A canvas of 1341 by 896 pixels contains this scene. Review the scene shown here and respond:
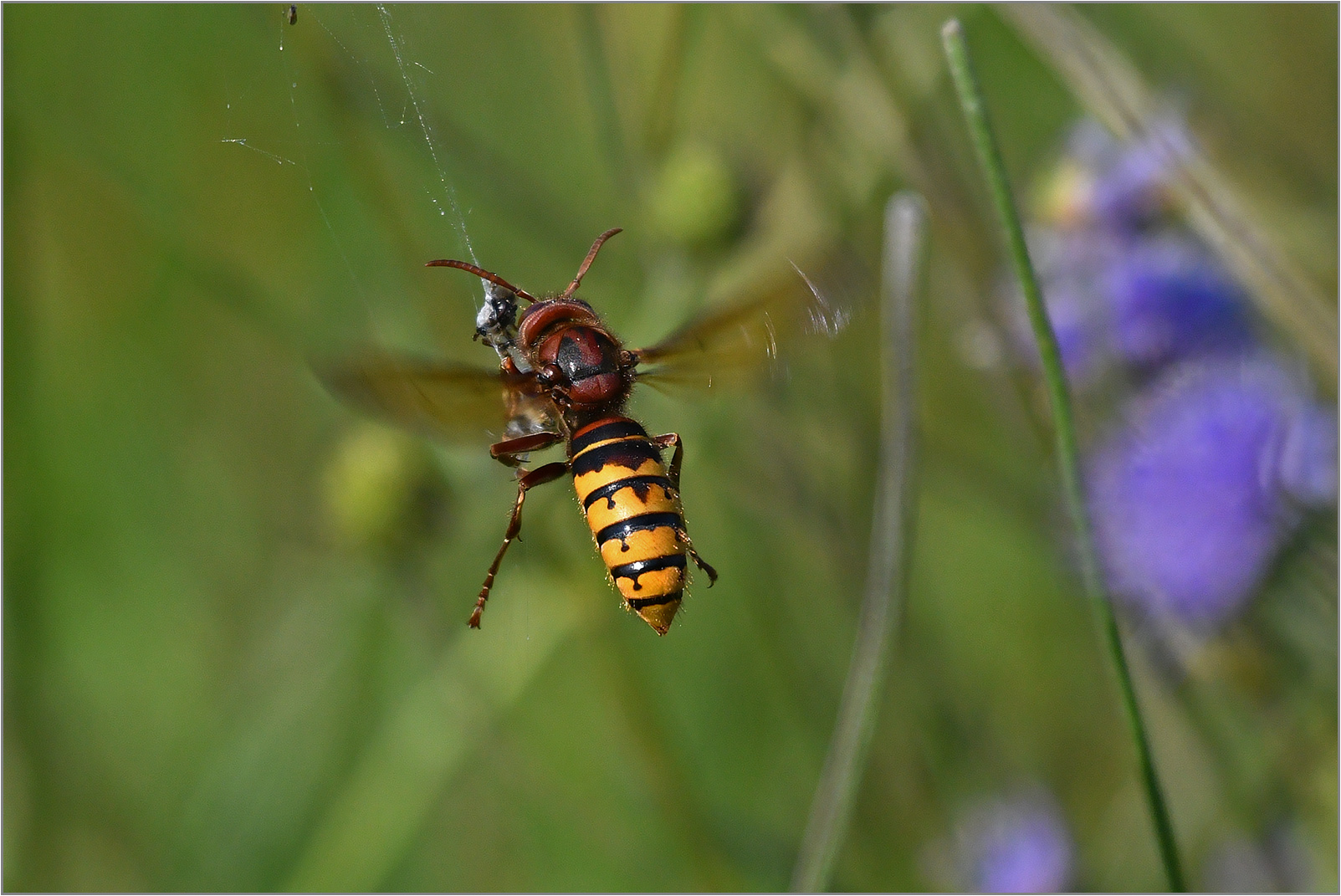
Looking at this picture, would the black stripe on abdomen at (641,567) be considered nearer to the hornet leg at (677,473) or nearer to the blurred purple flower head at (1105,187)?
the hornet leg at (677,473)

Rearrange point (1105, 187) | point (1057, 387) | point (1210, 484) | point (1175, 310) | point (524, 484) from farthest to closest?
point (1105, 187), point (1175, 310), point (1210, 484), point (524, 484), point (1057, 387)

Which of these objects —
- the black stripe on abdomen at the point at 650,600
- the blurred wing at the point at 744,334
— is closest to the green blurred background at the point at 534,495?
the blurred wing at the point at 744,334

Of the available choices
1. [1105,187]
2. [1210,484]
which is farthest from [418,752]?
[1105,187]

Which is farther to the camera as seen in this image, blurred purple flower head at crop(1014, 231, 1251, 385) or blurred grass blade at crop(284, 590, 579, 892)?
blurred grass blade at crop(284, 590, 579, 892)

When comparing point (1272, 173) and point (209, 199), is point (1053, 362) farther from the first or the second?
point (209, 199)

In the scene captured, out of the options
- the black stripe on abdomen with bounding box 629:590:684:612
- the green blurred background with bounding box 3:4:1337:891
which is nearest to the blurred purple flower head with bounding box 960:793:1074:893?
the green blurred background with bounding box 3:4:1337:891

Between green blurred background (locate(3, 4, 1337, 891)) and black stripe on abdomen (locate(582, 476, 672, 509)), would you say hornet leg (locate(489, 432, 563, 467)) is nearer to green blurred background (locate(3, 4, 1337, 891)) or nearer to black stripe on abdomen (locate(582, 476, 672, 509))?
black stripe on abdomen (locate(582, 476, 672, 509))

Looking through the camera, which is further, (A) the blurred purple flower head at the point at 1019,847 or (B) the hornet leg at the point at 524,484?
(A) the blurred purple flower head at the point at 1019,847

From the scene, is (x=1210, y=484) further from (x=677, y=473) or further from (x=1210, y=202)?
(x=677, y=473)
